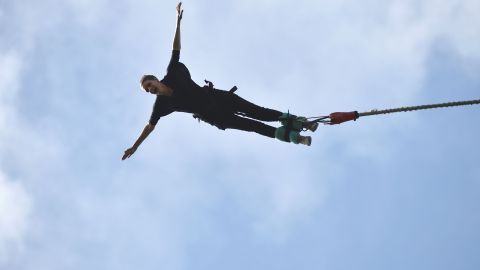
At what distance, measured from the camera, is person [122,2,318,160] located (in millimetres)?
11578

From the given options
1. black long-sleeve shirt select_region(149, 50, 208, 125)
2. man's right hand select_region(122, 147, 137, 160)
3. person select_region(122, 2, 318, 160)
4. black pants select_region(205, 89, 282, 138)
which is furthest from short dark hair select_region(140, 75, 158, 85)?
man's right hand select_region(122, 147, 137, 160)

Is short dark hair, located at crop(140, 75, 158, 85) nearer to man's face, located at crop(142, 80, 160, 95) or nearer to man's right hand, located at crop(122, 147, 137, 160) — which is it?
man's face, located at crop(142, 80, 160, 95)

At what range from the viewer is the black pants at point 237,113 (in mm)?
11641

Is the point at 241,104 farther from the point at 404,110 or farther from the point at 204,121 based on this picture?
the point at 404,110

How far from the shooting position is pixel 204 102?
11773 mm

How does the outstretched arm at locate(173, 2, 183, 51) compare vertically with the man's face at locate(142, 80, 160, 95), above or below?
above

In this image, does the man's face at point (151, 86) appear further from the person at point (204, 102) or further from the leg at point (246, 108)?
the leg at point (246, 108)

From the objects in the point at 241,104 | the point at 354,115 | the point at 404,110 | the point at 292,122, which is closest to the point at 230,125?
the point at 241,104

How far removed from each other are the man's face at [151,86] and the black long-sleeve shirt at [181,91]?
1.12 feet

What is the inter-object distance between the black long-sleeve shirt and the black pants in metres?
0.23

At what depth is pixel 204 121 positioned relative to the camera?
12.0 metres

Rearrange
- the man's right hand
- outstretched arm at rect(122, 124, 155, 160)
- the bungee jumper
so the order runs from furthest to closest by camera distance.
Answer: the man's right hand, outstretched arm at rect(122, 124, 155, 160), the bungee jumper

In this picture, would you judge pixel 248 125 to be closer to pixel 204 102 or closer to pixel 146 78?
pixel 204 102

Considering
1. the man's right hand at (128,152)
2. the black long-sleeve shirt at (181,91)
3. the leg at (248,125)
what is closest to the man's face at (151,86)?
the black long-sleeve shirt at (181,91)
